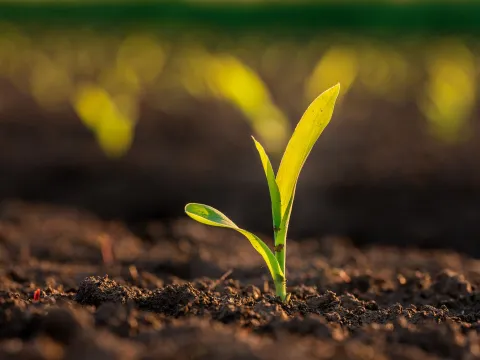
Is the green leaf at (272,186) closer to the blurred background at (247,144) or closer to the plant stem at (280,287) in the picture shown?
the plant stem at (280,287)

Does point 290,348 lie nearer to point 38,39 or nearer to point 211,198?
point 211,198

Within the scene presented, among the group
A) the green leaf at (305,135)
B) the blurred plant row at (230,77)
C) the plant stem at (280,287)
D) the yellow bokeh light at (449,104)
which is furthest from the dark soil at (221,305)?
the yellow bokeh light at (449,104)

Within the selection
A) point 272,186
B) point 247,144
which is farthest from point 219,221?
point 247,144

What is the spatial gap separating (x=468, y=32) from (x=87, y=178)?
44.2 ft

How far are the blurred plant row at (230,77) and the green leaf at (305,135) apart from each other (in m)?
1.11

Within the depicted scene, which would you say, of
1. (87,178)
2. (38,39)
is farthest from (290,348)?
(38,39)

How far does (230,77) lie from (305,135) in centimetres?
219

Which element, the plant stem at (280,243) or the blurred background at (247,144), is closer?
the plant stem at (280,243)

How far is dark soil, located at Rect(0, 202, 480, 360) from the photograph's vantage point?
4.21 feet

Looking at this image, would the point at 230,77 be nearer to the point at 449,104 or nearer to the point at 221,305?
the point at 449,104

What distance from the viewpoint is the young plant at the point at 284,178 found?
170cm

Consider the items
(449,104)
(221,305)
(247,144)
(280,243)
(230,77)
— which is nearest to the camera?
(221,305)

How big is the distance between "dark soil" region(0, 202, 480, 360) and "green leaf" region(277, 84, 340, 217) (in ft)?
0.97

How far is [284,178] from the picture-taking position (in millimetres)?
1780
